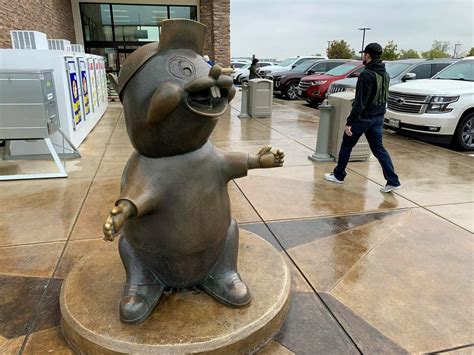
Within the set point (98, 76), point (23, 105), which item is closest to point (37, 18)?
point (98, 76)

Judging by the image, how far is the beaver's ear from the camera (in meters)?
1.84

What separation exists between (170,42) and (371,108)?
3.64m

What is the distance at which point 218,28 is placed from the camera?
56.2 feet

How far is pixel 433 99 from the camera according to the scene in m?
7.88

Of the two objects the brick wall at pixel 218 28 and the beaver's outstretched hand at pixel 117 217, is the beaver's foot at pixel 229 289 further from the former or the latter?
the brick wall at pixel 218 28

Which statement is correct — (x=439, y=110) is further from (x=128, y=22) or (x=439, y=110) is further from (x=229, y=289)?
(x=128, y=22)

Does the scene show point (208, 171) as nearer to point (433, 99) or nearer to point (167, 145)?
point (167, 145)

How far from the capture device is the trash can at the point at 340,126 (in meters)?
6.20

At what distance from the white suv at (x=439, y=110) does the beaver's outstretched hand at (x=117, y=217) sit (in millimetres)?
7591

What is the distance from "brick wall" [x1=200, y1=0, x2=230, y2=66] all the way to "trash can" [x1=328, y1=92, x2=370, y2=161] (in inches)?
456

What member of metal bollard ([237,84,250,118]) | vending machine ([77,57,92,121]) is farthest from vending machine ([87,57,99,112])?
metal bollard ([237,84,250,118])

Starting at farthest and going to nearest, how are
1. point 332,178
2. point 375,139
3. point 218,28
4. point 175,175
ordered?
point 218,28 → point 332,178 → point 375,139 → point 175,175

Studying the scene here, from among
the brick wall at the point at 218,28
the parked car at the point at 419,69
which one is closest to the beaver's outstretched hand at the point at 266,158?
the parked car at the point at 419,69

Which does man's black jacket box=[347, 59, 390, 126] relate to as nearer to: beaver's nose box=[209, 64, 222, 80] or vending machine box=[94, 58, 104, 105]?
beaver's nose box=[209, 64, 222, 80]
